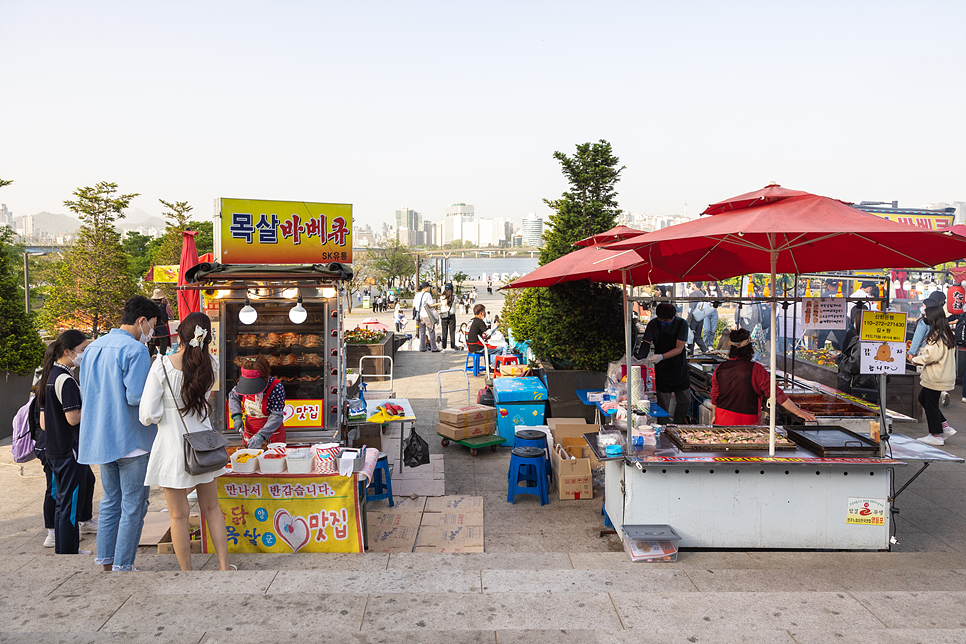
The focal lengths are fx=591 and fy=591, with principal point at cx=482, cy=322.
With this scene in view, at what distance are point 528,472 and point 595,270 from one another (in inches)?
90.3

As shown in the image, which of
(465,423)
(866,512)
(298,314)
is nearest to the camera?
(866,512)

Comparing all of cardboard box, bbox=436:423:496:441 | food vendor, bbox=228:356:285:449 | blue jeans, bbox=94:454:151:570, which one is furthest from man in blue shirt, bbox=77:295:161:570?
cardboard box, bbox=436:423:496:441

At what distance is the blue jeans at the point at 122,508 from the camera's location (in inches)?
163

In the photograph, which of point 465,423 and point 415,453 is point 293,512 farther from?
point 465,423

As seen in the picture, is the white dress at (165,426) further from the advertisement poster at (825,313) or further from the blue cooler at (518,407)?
the advertisement poster at (825,313)

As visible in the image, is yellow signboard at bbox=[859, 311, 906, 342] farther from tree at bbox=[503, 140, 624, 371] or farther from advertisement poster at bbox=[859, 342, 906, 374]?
tree at bbox=[503, 140, 624, 371]

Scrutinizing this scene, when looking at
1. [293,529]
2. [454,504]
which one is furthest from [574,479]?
[293,529]

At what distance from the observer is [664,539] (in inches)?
175

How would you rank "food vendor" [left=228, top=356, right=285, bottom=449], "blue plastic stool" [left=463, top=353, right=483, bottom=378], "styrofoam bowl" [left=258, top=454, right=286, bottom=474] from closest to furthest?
"styrofoam bowl" [left=258, top=454, right=286, bottom=474]
"food vendor" [left=228, top=356, right=285, bottom=449]
"blue plastic stool" [left=463, top=353, right=483, bottom=378]

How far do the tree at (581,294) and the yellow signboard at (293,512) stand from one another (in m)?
5.15

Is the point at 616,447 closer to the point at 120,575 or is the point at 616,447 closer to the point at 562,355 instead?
the point at 120,575

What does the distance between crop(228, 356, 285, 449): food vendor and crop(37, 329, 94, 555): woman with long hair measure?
126 centimetres

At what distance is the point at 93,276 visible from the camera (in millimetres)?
19219

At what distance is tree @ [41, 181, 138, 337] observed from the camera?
1878 centimetres
